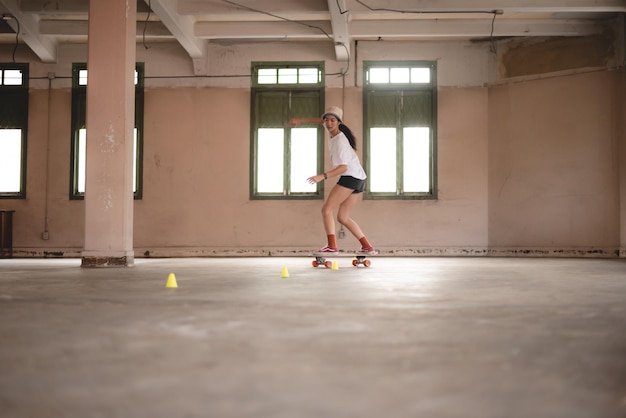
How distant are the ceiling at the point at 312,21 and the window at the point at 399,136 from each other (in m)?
0.96

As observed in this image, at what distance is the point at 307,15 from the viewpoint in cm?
1120

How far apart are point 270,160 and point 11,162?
487cm

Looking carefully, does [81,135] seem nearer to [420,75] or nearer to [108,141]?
[108,141]

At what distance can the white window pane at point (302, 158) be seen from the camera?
12.2 metres

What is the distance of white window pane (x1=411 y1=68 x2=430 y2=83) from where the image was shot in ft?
40.2

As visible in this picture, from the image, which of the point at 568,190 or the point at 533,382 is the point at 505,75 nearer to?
the point at 568,190

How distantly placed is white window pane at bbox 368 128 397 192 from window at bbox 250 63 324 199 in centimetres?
94

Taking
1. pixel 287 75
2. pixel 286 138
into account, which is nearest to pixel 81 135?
pixel 286 138

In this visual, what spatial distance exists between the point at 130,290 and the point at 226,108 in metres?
8.10

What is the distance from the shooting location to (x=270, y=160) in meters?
12.3

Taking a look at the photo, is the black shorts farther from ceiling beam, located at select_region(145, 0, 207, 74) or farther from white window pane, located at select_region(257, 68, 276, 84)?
white window pane, located at select_region(257, 68, 276, 84)

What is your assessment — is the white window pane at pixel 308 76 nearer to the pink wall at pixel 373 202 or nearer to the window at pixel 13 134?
the pink wall at pixel 373 202

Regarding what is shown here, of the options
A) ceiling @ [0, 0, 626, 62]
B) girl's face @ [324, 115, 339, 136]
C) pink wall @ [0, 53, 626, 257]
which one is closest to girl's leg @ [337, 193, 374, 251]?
girl's face @ [324, 115, 339, 136]

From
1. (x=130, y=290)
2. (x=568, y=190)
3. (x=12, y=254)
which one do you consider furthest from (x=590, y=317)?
(x=12, y=254)
